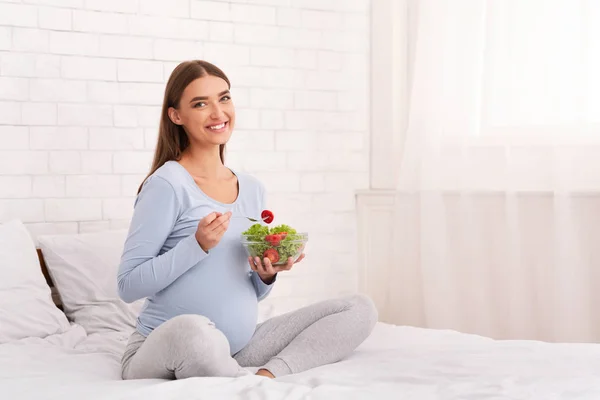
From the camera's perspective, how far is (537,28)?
327cm

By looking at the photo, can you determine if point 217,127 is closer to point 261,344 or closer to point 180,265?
point 180,265

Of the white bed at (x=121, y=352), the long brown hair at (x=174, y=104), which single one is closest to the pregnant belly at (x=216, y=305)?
the white bed at (x=121, y=352)

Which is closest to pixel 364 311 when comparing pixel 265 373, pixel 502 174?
pixel 265 373

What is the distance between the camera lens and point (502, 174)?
3.40 m

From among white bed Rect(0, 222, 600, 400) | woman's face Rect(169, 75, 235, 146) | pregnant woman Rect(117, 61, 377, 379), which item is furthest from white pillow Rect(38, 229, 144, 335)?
woman's face Rect(169, 75, 235, 146)

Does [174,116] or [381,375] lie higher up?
[174,116]

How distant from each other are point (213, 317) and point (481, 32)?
1.83 m

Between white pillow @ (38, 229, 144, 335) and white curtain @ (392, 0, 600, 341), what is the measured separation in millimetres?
1254

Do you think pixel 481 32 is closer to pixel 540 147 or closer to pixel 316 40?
pixel 540 147

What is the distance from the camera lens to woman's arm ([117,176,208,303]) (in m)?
2.17

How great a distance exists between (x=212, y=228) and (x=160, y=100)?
60.7 inches

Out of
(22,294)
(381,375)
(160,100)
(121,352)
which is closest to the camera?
(381,375)

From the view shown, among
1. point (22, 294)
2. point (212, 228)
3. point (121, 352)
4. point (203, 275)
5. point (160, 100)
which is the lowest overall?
point (121, 352)

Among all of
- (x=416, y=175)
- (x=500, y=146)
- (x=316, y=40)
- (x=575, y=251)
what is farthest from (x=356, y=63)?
(x=575, y=251)
